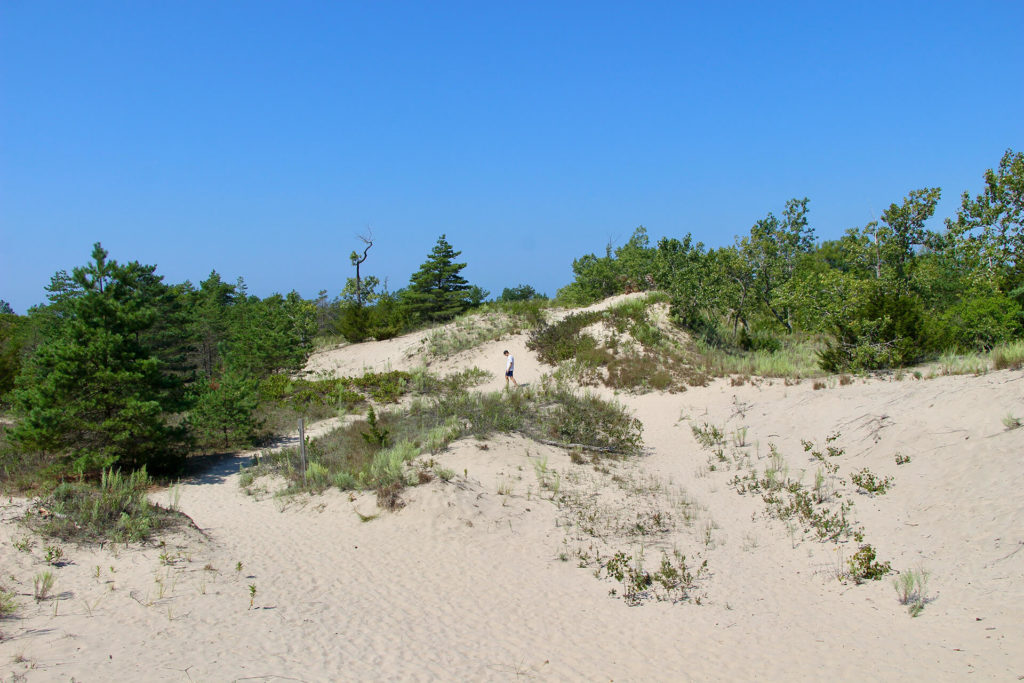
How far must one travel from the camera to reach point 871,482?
10.2 metres

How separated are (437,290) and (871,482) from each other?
2664 cm

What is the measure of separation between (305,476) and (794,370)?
14.8 meters

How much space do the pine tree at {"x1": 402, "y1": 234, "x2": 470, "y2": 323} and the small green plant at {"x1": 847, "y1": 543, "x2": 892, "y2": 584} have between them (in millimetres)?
27458

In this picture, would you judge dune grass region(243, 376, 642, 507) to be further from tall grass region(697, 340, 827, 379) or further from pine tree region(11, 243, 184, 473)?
tall grass region(697, 340, 827, 379)

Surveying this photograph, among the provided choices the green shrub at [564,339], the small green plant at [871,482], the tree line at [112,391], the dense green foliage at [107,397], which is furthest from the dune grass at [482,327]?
the small green plant at [871,482]

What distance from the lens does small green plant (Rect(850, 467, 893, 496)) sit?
32.9 ft

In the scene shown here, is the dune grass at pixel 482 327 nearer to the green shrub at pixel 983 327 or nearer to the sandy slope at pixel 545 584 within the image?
the sandy slope at pixel 545 584

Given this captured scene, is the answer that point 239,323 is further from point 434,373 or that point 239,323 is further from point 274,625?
point 274,625

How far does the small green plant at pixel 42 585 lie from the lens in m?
6.48

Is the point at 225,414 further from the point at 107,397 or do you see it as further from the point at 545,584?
the point at 545,584

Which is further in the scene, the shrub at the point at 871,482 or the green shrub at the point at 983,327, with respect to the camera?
the green shrub at the point at 983,327

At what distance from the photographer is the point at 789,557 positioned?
8641 millimetres

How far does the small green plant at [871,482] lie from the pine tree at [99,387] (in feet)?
44.7

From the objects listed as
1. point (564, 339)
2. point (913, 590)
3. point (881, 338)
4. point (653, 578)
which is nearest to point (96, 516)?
point (653, 578)
